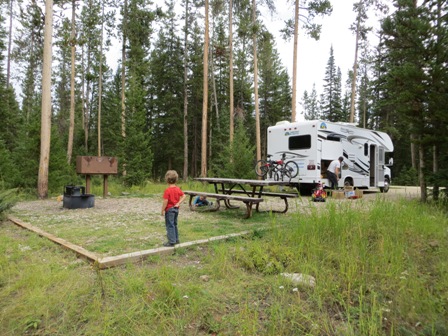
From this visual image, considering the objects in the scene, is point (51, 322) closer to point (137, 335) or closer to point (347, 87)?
point (137, 335)

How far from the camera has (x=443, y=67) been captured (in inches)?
288

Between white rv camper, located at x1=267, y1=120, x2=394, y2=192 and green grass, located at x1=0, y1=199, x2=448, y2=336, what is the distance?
7162 mm

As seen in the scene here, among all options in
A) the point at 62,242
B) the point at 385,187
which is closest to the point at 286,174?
the point at 385,187

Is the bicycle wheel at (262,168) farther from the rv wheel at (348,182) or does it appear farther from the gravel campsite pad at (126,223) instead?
the gravel campsite pad at (126,223)

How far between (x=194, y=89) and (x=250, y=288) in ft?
96.6

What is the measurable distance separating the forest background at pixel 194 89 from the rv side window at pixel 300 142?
3.16 m

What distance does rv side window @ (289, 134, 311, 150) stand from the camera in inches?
458

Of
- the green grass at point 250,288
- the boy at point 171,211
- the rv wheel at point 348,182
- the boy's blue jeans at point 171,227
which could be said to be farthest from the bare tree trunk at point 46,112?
the rv wheel at point 348,182

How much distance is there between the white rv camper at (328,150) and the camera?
11.5 m

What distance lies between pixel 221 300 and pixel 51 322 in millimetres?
1452

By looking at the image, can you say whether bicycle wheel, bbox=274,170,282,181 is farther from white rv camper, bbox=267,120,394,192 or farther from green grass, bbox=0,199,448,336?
green grass, bbox=0,199,448,336

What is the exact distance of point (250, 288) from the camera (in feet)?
10.0

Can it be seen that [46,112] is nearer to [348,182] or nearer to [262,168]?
[262,168]

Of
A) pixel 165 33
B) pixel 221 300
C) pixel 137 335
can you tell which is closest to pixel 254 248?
pixel 221 300
